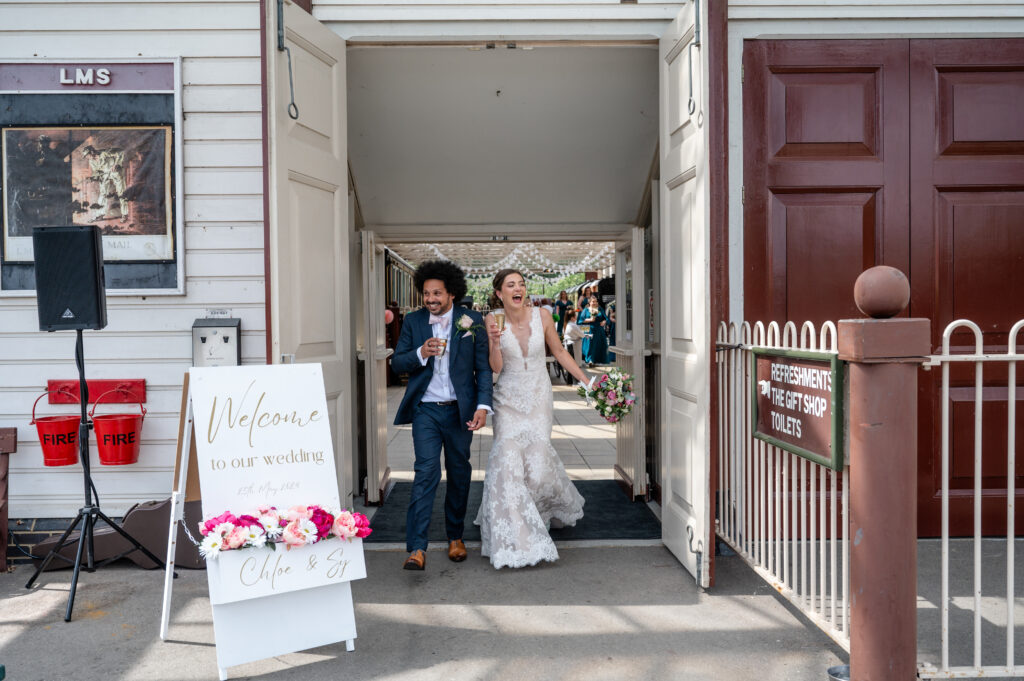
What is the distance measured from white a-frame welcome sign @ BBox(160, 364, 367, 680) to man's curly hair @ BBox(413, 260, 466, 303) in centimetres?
124

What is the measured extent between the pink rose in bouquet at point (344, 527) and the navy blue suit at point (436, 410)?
1.06 metres

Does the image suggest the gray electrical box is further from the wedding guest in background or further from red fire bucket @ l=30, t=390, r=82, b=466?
the wedding guest in background

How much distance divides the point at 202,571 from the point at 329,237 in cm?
203

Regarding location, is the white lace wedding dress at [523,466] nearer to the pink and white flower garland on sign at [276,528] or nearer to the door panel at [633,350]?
the door panel at [633,350]

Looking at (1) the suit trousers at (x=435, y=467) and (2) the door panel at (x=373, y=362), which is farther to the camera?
(2) the door panel at (x=373, y=362)

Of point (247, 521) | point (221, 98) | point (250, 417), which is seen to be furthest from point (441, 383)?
point (221, 98)

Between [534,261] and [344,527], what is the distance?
18.2 m

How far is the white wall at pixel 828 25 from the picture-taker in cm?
470

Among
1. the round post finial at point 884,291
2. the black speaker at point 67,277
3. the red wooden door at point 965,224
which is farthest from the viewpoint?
the red wooden door at point 965,224

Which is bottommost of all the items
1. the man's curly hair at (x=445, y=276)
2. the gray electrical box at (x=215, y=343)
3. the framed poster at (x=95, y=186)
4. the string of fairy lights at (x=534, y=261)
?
the gray electrical box at (x=215, y=343)

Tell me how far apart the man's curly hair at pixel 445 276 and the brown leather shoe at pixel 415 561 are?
1485mm

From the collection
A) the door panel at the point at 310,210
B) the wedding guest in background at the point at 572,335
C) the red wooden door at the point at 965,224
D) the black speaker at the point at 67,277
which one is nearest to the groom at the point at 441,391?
the door panel at the point at 310,210

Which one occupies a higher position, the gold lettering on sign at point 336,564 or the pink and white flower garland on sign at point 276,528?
the pink and white flower garland on sign at point 276,528

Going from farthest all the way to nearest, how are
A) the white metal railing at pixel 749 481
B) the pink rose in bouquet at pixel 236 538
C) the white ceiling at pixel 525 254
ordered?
the white ceiling at pixel 525 254
the white metal railing at pixel 749 481
the pink rose in bouquet at pixel 236 538
